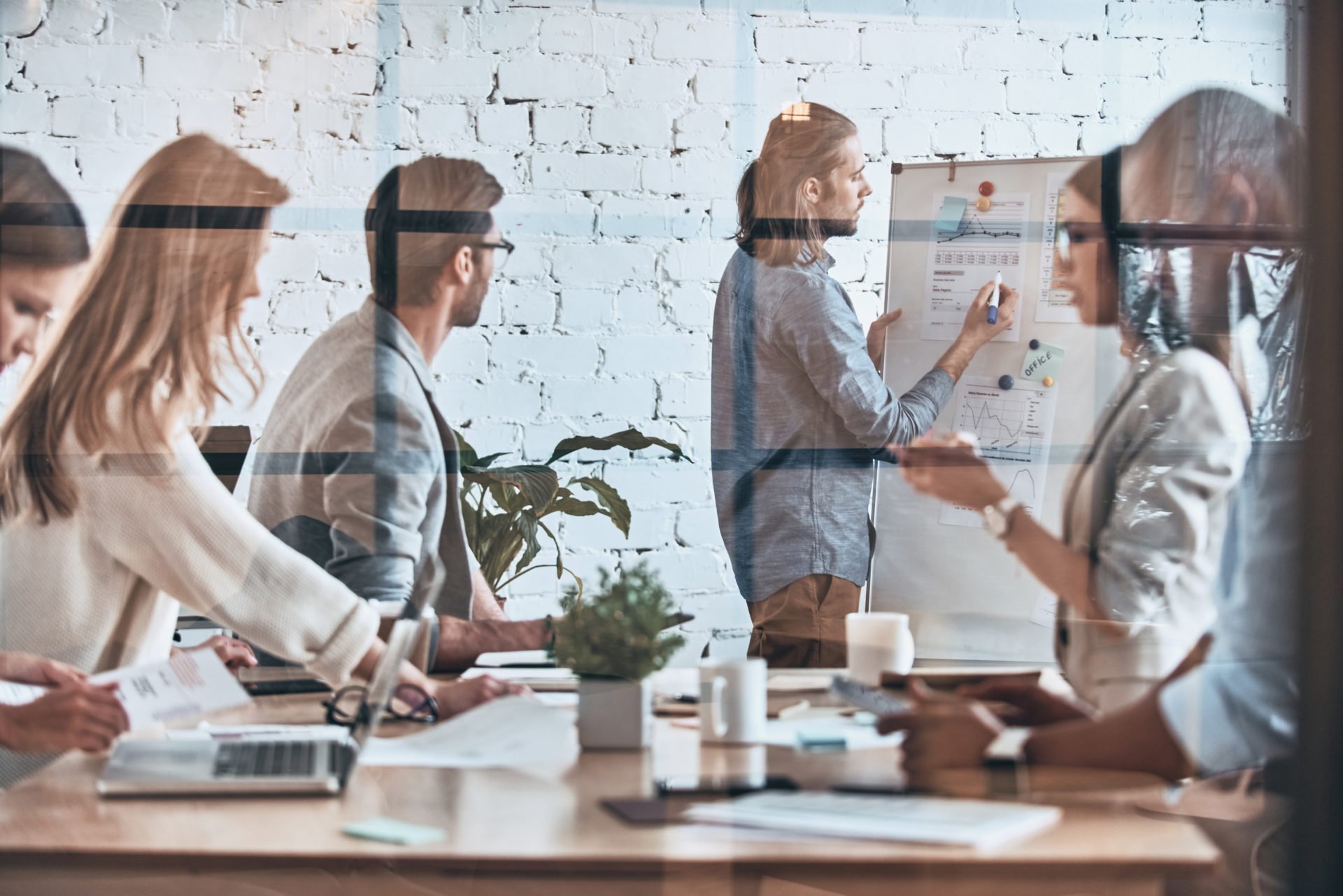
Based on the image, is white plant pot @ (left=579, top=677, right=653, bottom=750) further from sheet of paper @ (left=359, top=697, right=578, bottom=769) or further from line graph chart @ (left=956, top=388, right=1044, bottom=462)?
line graph chart @ (left=956, top=388, right=1044, bottom=462)

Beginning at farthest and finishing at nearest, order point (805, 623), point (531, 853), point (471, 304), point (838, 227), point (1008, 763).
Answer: point (805, 623) < point (838, 227) < point (471, 304) < point (1008, 763) < point (531, 853)

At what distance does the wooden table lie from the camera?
847 millimetres

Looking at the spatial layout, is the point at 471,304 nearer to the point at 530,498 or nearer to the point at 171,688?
the point at 530,498

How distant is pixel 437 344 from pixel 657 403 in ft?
0.67

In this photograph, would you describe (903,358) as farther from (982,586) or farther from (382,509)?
(382,509)

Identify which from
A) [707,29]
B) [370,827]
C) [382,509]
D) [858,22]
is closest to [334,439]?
[382,509]

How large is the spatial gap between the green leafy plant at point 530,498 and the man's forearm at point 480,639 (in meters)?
0.07

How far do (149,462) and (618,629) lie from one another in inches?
17.5

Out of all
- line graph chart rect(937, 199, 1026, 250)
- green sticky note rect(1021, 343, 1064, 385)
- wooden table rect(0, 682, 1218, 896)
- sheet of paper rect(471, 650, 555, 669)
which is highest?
line graph chart rect(937, 199, 1026, 250)

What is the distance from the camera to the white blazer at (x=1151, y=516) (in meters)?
0.97

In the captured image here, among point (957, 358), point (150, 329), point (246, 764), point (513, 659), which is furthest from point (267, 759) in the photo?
point (957, 358)

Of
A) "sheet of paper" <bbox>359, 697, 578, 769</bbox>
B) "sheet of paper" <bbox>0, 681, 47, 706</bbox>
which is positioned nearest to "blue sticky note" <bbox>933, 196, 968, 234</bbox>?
"sheet of paper" <bbox>359, 697, 578, 769</bbox>

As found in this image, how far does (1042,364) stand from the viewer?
3.63ft

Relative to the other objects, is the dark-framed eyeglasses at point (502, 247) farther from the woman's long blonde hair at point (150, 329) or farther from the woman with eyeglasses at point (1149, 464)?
the woman with eyeglasses at point (1149, 464)
